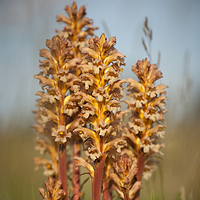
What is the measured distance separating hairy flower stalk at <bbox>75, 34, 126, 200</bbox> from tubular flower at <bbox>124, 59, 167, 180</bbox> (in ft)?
0.83

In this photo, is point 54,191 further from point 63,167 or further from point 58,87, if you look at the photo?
point 58,87

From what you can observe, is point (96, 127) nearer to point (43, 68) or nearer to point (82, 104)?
point (82, 104)

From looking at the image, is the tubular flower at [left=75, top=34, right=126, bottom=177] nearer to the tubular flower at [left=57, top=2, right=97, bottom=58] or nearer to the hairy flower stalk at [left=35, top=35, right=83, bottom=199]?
the hairy flower stalk at [left=35, top=35, right=83, bottom=199]

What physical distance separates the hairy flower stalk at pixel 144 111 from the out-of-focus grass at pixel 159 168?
0.91 metres

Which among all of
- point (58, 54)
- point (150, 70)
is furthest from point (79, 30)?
point (150, 70)

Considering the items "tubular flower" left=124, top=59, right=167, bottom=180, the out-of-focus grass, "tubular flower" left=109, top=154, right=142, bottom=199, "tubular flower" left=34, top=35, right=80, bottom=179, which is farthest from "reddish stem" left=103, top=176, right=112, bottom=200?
the out-of-focus grass

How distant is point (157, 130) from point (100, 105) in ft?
2.27

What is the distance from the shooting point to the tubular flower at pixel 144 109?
2.54m

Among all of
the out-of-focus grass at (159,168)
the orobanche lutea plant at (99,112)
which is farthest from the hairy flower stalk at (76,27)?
the out-of-focus grass at (159,168)

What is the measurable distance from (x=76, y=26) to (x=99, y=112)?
4.84ft

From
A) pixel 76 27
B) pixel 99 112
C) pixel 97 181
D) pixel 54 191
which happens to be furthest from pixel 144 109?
pixel 76 27
